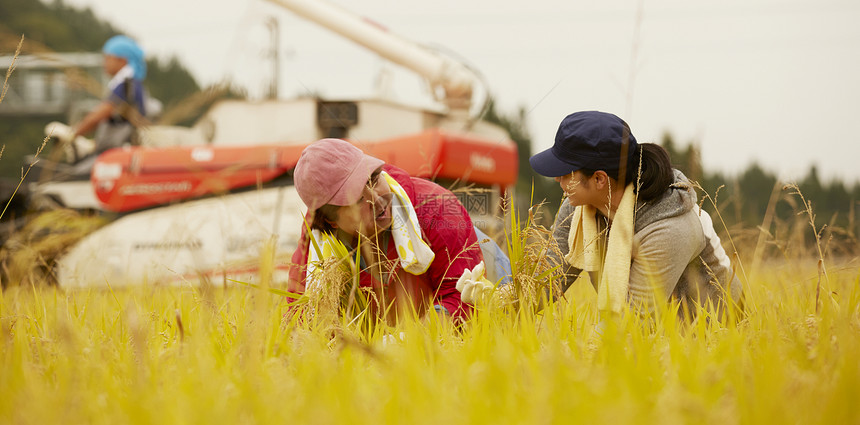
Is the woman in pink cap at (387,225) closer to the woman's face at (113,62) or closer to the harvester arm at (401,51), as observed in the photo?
the woman's face at (113,62)

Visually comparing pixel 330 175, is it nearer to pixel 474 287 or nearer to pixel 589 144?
pixel 474 287

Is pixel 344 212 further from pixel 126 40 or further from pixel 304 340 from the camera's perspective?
pixel 126 40

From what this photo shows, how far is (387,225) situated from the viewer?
2.11m

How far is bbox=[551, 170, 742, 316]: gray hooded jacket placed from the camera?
6.34 feet

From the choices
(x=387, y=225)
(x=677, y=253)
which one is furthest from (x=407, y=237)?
(x=677, y=253)

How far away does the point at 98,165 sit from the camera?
485 cm

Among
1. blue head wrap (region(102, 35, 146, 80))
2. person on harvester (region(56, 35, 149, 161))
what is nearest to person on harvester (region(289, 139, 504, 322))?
person on harvester (region(56, 35, 149, 161))

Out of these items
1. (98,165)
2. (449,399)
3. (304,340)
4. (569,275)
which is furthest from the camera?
(98,165)

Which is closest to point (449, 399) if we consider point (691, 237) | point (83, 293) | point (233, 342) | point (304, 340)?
point (304, 340)

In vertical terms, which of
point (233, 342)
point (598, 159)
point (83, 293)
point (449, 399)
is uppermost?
point (598, 159)

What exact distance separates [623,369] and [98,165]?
187 inches

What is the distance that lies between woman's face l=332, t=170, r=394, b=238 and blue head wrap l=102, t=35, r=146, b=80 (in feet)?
11.6

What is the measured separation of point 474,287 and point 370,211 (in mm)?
443

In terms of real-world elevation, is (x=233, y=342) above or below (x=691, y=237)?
below
